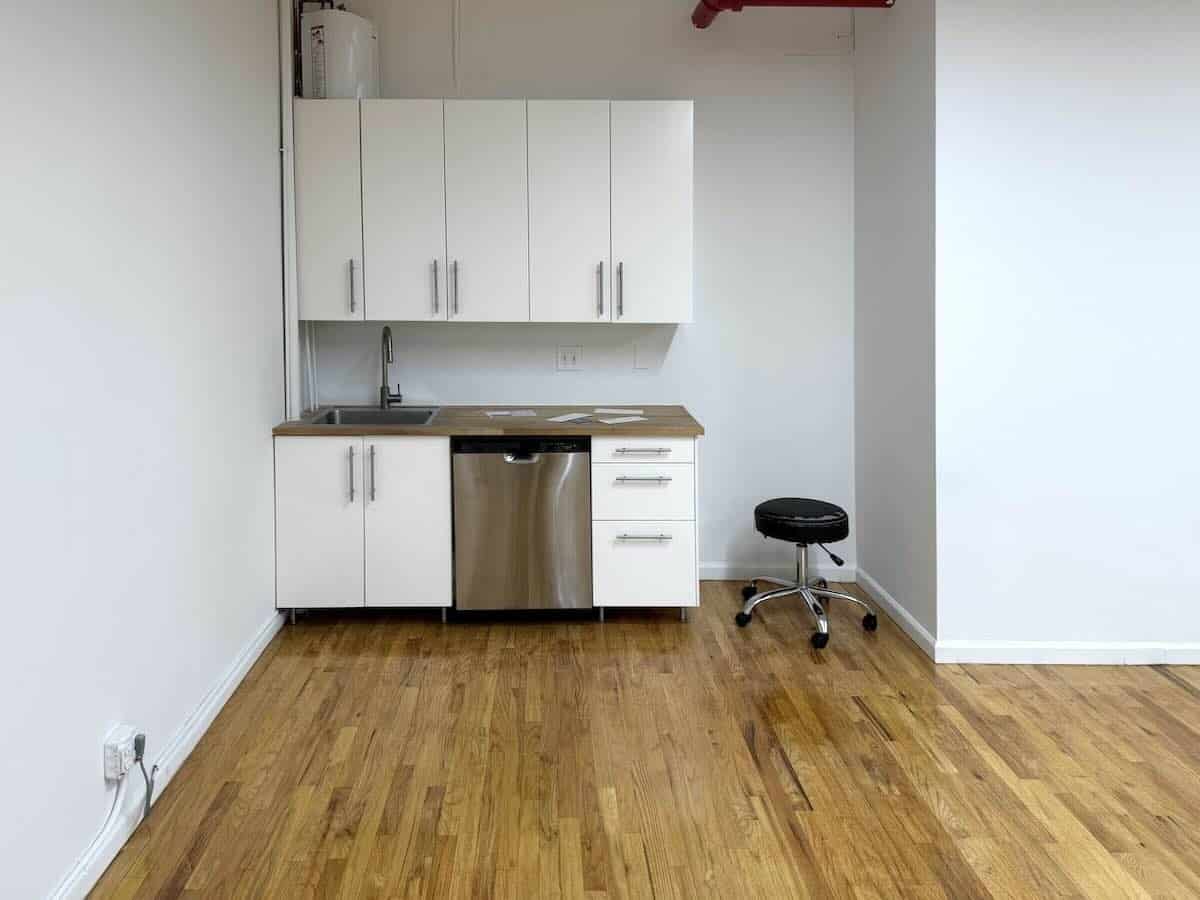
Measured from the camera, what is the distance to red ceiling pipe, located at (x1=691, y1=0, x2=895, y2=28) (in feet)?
13.5

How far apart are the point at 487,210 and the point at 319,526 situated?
1.44 metres

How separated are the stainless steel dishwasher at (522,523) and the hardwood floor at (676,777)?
234 mm

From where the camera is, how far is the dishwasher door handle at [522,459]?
4.20 m

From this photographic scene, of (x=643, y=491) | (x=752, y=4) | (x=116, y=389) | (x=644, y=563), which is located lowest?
(x=644, y=563)

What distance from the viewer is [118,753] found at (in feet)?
8.05

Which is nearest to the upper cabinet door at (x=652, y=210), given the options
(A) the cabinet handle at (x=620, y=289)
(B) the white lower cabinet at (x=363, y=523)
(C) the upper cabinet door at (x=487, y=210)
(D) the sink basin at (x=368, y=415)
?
(A) the cabinet handle at (x=620, y=289)

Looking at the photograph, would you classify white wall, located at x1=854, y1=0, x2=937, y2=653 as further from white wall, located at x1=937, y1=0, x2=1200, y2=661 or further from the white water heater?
the white water heater

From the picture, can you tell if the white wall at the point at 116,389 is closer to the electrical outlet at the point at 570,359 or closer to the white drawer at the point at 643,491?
the white drawer at the point at 643,491

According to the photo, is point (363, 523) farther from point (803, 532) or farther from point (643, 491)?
point (803, 532)

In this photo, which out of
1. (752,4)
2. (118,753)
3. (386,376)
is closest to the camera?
(118,753)

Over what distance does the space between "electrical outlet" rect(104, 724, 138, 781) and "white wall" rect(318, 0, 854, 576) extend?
96.3 inches

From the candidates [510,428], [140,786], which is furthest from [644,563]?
[140,786]

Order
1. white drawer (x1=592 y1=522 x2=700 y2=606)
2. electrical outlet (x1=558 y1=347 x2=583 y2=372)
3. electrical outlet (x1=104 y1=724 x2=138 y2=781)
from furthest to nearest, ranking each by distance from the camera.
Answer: electrical outlet (x1=558 y1=347 x2=583 y2=372) < white drawer (x1=592 y1=522 x2=700 y2=606) < electrical outlet (x1=104 y1=724 x2=138 y2=781)

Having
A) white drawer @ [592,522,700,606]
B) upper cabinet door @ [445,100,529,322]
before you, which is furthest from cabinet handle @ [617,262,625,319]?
white drawer @ [592,522,700,606]
